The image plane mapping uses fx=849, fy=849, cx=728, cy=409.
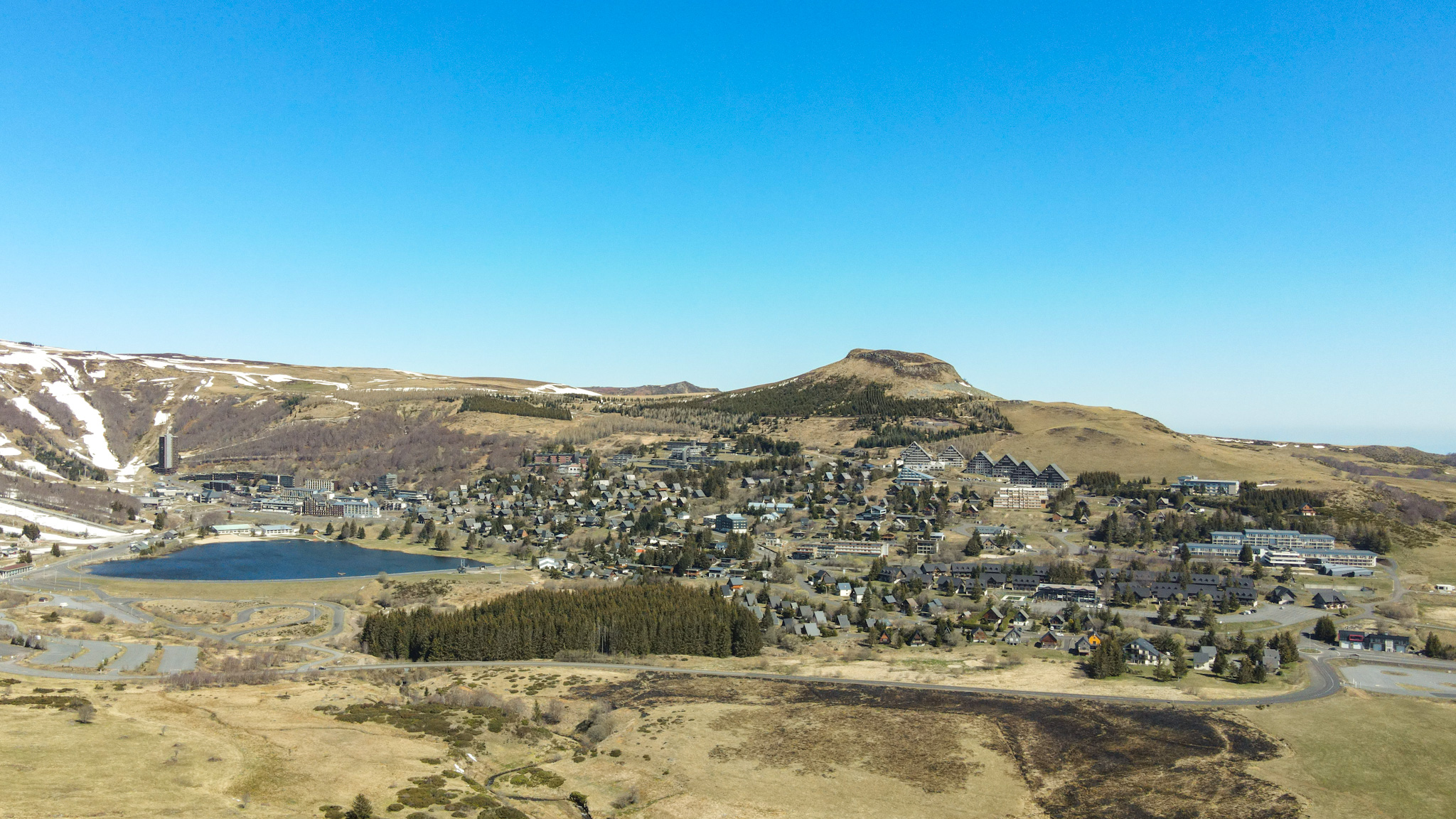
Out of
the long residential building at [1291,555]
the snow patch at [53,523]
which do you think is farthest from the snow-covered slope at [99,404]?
the long residential building at [1291,555]

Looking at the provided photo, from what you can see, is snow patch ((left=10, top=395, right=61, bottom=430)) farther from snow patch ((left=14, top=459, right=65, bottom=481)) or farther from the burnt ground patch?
the burnt ground patch

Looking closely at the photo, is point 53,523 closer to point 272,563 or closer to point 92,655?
point 272,563

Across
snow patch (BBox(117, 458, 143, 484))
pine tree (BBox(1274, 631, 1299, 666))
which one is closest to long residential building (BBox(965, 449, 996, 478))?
pine tree (BBox(1274, 631, 1299, 666))

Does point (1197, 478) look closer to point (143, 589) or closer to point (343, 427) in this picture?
point (143, 589)

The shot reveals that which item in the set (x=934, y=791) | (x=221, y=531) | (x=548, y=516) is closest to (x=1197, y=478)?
(x=548, y=516)

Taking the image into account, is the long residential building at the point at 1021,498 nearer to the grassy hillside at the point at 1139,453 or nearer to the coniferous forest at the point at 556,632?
the grassy hillside at the point at 1139,453
